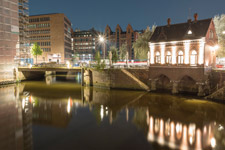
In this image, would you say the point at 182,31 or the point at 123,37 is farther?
the point at 123,37

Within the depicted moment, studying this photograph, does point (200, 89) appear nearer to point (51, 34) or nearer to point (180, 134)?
point (180, 134)

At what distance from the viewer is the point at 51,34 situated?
99.8 m

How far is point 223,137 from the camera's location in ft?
57.8

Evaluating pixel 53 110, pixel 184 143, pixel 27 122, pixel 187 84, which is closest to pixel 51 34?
pixel 53 110

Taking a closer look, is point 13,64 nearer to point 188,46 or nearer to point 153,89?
point 153,89

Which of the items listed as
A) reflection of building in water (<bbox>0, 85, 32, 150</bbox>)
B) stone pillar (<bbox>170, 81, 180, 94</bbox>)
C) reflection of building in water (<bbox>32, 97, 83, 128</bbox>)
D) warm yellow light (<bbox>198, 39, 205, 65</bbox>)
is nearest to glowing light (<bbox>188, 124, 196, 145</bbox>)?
reflection of building in water (<bbox>32, 97, 83, 128</bbox>)

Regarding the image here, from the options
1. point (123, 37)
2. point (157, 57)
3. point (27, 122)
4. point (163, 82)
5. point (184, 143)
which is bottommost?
point (184, 143)

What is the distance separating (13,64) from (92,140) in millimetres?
46888

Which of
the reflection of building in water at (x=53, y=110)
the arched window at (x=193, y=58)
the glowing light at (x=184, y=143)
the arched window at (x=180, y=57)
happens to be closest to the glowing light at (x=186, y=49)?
the arched window at (x=193, y=58)

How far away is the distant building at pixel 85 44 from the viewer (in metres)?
139

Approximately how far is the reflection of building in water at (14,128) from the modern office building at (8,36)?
24177 millimetres

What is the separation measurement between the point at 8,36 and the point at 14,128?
40228 mm

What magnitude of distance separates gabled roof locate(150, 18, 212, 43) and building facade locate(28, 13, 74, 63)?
72.2 meters

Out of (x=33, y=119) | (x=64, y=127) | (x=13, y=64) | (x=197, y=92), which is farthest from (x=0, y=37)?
(x=197, y=92)
